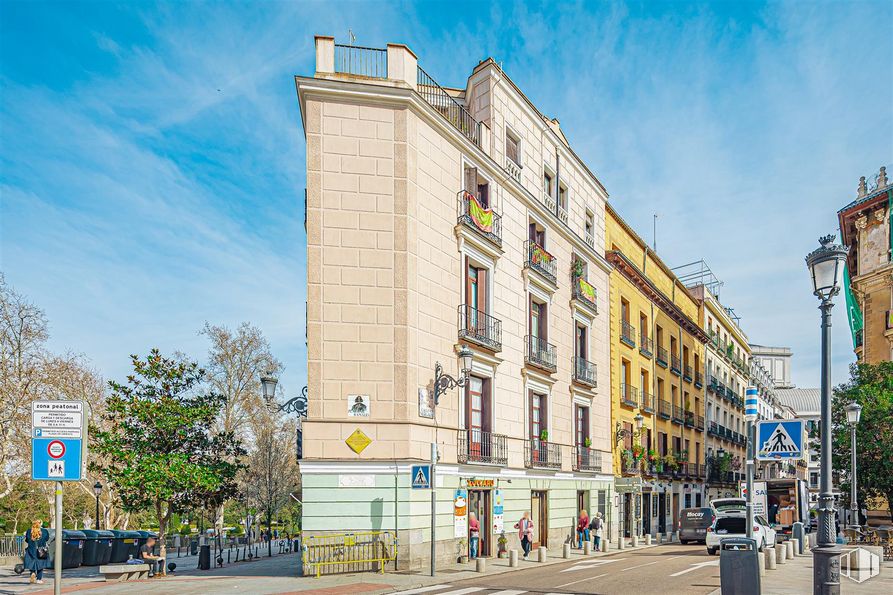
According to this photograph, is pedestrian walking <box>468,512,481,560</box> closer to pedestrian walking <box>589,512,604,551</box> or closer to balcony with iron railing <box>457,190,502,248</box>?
pedestrian walking <box>589,512,604,551</box>

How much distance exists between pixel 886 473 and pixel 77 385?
3976cm

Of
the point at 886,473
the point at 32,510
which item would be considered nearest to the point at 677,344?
the point at 886,473

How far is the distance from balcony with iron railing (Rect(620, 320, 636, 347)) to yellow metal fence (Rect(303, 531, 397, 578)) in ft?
71.2

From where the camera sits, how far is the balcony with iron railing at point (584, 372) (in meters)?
32.0

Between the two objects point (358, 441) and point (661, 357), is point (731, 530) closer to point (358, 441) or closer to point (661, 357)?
point (358, 441)

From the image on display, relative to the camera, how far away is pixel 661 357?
44562mm

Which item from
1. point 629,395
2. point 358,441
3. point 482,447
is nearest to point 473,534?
point 482,447

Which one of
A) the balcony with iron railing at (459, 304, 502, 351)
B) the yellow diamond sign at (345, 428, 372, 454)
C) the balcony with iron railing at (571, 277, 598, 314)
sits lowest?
the yellow diamond sign at (345, 428, 372, 454)

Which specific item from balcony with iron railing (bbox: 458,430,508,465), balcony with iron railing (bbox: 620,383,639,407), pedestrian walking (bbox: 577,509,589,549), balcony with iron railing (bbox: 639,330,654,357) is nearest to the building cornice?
balcony with iron railing (bbox: 639,330,654,357)

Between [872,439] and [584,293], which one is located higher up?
[584,293]

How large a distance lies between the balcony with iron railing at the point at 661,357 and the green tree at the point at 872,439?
32.5 feet

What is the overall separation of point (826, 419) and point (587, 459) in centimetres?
2336

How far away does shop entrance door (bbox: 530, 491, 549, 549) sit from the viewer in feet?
90.7
